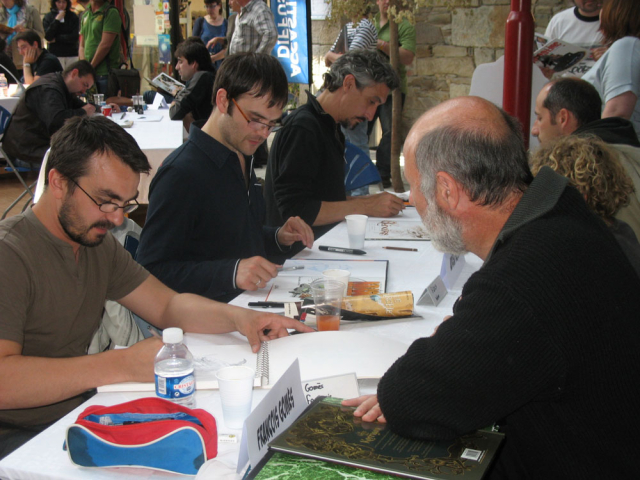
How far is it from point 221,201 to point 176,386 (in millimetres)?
1098

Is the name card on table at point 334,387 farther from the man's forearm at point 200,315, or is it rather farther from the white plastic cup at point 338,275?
the white plastic cup at point 338,275

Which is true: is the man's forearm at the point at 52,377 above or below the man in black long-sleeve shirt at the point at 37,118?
below

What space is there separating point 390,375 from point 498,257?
0.29m

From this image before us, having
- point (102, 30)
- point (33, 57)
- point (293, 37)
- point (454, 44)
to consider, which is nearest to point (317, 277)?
point (293, 37)

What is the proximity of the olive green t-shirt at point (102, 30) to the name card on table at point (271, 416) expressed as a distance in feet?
25.7

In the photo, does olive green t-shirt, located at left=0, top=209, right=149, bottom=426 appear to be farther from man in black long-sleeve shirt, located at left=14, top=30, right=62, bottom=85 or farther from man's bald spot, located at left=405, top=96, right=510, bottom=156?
man in black long-sleeve shirt, located at left=14, top=30, right=62, bottom=85

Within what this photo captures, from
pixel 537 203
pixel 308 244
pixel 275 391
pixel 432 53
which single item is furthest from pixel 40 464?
pixel 432 53

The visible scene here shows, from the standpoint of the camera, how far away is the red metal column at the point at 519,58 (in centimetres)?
299

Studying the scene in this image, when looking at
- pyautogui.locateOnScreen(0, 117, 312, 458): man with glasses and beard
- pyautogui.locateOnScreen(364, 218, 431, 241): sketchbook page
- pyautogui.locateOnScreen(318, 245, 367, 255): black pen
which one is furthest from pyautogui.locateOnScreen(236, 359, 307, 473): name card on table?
pyautogui.locateOnScreen(364, 218, 431, 241): sketchbook page

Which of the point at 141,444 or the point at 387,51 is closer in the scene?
the point at 141,444

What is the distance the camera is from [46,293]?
1566mm

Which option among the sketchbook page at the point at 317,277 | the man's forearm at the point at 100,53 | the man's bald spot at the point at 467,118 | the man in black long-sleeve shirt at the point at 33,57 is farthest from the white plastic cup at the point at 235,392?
the man's forearm at the point at 100,53

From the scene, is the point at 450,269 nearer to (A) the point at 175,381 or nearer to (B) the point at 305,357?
(B) the point at 305,357

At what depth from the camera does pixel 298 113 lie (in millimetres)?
2980
